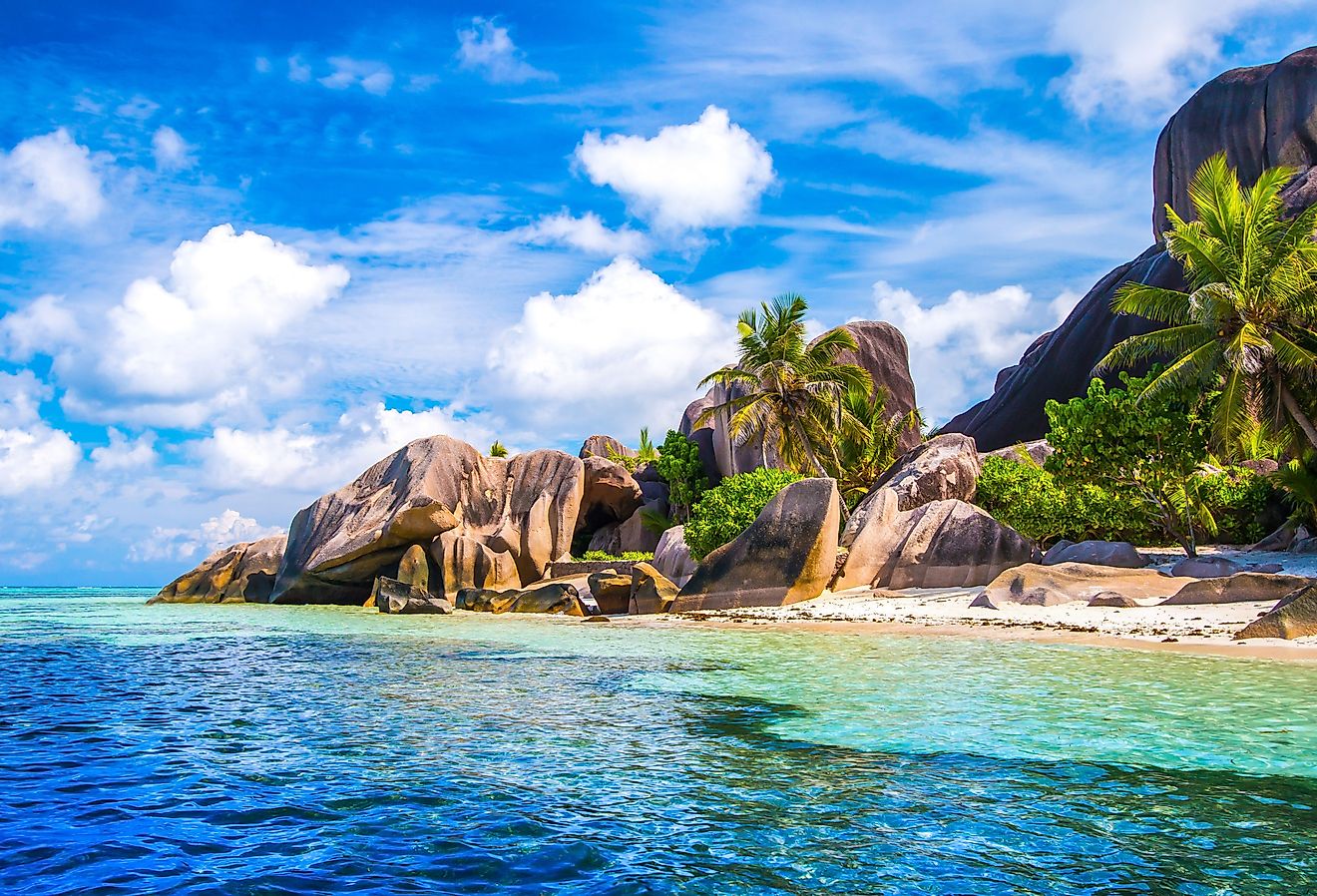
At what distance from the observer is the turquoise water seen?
3.69 m

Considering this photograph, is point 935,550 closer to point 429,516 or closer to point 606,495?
point 429,516

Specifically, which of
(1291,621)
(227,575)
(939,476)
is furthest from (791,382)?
(227,575)

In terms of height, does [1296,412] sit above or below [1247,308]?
below

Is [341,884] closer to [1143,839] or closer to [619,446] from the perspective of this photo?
[1143,839]

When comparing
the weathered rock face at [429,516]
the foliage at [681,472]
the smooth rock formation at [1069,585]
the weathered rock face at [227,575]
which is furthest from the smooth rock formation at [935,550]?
the weathered rock face at [227,575]

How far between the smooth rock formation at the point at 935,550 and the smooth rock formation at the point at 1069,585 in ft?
8.98

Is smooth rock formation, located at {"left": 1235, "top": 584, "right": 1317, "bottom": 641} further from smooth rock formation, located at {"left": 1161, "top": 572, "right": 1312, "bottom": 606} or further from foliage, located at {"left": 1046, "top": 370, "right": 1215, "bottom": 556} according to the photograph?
foliage, located at {"left": 1046, "top": 370, "right": 1215, "bottom": 556}

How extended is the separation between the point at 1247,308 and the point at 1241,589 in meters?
6.31

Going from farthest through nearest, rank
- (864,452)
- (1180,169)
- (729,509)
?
(1180,169)
(864,452)
(729,509)

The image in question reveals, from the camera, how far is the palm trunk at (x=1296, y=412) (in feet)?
56.1

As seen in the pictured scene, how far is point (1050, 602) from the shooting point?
15000mm

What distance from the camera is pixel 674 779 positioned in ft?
17.0

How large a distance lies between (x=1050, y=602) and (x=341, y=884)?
1369 cm

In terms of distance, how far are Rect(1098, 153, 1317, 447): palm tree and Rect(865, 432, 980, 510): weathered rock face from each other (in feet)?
20.0
